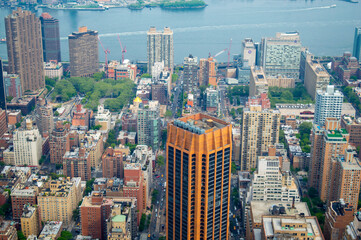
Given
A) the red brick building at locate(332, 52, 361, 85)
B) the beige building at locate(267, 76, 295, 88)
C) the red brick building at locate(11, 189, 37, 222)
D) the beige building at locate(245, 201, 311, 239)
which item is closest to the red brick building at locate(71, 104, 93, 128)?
the red brick building at locate(11, 189, 37, 222)

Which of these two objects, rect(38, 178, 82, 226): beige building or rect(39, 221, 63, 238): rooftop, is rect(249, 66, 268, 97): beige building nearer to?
rect(38, 178, 82, 226): beige building

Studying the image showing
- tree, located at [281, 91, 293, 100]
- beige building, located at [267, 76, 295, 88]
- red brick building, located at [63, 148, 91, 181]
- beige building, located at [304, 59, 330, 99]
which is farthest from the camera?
beige building, located at [267, 76, 295, 88]

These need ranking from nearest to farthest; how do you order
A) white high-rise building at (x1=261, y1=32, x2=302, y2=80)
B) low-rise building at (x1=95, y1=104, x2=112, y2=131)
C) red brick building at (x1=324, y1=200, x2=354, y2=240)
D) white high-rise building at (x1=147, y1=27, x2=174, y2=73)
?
1. red brick building at (x1=324, y1=200, x2=354, y2=240)
2. low-rise building at (x1=95, y1=104, x2=112, y2=131)
3. white high-rise building at (x1=261, y1=32, x2=302, y2=80)
4. white high-rise building at (x1=147, y1=27, x2=174, y2=73)

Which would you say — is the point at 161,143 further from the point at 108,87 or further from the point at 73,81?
the point at 73,81

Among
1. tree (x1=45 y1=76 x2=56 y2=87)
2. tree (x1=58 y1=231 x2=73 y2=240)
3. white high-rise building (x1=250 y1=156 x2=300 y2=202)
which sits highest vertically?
tree (x1=45 y1=76 x2=56 y2=87)

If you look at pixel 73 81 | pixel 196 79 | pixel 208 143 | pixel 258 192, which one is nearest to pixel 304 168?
pixel 258 192

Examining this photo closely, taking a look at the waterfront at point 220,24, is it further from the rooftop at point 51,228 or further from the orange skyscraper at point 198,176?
the orange skyscraper at point 198,176
